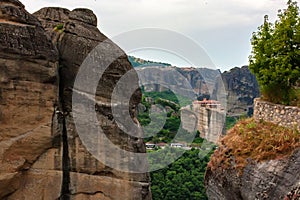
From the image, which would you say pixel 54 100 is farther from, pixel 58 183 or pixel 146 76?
pixel 146 76

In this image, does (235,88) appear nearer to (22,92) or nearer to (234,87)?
(234,87)

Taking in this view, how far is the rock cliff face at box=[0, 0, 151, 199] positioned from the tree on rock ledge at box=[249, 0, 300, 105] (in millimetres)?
5296

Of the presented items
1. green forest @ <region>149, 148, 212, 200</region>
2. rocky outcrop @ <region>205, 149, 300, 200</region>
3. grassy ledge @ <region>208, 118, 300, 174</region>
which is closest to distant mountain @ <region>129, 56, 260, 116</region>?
green forest @ <region>149, 148, 212, 200</region>

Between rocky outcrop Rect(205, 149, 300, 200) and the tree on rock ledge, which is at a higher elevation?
the tree on rock ledge

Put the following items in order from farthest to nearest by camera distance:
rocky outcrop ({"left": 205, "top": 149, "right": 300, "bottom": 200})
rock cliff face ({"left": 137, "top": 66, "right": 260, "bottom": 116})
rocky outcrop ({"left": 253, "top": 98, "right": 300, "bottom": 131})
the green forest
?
1. rock cliff face ({"left": 137, "top": 66, "right": 260, "bottom": 116})
2. the green forest
3. rocky outcrop ({"left": 253, "top": 98, "right": 300, "bottom": 131})
4. rocky outcrop ({"left": 205, "top": 149, "right": 300, "bottom": 200})

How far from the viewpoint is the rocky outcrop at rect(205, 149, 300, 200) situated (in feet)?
34.1

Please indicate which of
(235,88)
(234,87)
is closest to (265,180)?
(235,88)

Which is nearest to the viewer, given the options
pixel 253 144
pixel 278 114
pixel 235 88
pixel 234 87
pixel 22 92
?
pixel 22 92

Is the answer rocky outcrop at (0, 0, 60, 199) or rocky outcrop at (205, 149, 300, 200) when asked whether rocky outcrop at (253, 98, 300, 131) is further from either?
rocky outcrop at (0, 0, 60, 199)

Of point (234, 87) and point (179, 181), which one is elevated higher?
point (234, 87)

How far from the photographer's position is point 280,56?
13969 mm

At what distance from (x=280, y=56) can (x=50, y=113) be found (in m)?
7.89

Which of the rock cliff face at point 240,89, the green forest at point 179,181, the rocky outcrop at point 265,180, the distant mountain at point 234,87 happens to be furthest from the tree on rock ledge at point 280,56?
the rock cliff face at point 240,89

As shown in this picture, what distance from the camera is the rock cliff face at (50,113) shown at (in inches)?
368
